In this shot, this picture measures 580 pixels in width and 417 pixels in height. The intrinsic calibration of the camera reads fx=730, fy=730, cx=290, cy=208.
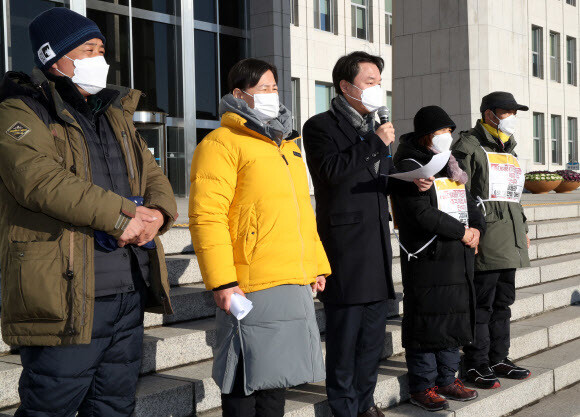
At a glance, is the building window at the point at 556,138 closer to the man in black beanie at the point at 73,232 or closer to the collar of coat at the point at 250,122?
the collar of coat at the point at 250,122

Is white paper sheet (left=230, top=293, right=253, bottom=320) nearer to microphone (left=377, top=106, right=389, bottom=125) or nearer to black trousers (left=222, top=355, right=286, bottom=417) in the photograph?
black trousers (left=222, top=355, right=286, bottom=417)

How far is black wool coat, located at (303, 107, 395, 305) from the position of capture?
12.9 ft

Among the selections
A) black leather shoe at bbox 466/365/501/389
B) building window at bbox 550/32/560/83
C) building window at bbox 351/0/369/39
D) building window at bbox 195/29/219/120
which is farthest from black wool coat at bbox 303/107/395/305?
building window at bbox 550/32/560/83

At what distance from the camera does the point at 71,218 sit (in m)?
2.58

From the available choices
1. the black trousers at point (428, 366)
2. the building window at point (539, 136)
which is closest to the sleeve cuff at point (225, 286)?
the black trousers at point (428, 366)

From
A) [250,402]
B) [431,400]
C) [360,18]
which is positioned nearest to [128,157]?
[250,402]

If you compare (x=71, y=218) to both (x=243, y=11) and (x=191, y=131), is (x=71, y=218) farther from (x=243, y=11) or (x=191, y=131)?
(x=243, y=11)

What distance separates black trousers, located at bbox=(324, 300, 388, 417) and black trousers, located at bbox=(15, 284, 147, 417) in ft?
4.50

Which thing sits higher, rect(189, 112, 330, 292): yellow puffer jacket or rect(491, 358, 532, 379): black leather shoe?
rect(189, 112, 330, 292): yellow puffer jacket

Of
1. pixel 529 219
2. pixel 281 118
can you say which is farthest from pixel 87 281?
pixel 529 219

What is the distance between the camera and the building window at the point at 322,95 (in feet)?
82.9

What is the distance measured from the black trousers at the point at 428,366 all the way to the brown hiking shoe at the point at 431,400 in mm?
28

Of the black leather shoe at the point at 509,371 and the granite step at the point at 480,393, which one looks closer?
the granite step at the point at 480,393

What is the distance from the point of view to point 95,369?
2770mm
